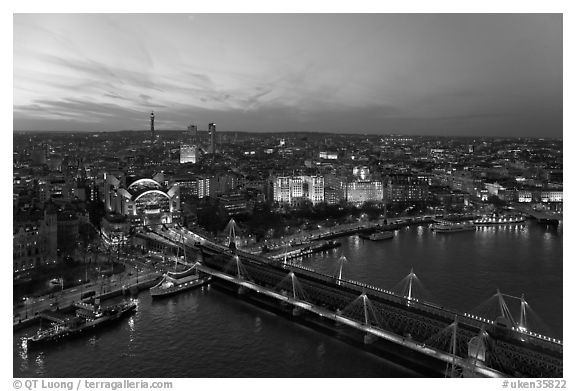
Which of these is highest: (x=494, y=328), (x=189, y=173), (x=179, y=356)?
(x=189, y=173)

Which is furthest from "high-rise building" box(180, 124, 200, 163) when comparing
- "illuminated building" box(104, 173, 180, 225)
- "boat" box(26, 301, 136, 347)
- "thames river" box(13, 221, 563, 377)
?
"boat" box(26, 301, 136, 347)

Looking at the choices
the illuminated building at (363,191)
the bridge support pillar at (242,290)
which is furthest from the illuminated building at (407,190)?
the bridge support pillar at (242,290)

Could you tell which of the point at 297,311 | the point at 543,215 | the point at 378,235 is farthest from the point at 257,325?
the point at 543,215

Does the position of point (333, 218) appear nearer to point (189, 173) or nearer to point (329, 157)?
point (189, 173)

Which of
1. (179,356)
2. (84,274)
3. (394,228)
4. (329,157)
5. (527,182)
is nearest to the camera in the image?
(179,356)

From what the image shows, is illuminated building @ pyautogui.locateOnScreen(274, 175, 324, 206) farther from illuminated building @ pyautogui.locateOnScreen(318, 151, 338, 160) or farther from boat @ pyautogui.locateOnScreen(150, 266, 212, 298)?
illuminated building @ pyautogui.locateOnScreen(318, 151, 338, 160)

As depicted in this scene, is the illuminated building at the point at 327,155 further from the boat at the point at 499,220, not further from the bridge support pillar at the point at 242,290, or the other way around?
the bridge support pillar at the point at 242,290

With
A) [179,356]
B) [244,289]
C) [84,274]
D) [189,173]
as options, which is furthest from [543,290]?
[189,173]
